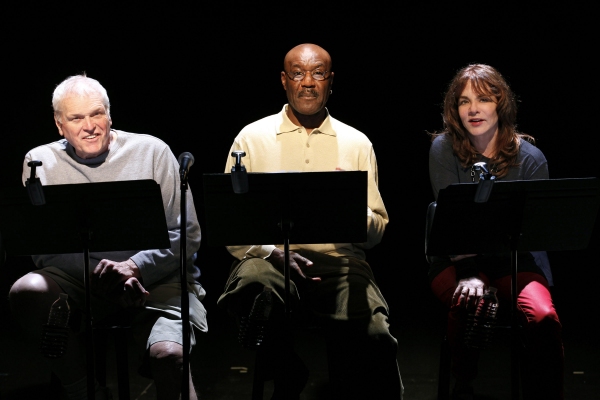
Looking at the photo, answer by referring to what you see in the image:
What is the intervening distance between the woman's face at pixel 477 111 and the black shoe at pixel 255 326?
4.54 ft

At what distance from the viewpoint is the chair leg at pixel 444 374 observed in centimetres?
320

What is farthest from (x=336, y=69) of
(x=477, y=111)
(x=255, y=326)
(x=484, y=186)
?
(x=255, y=326)

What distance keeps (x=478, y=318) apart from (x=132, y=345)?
265 centimetres

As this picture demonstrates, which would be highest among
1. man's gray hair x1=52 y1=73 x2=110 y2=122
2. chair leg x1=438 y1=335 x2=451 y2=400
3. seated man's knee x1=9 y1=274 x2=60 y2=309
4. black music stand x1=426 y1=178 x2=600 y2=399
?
man's gray hair x1=52 y1=73 x2=110 y2=122

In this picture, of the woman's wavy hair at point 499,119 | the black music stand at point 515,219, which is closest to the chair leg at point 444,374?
the black music stand at point 515,219

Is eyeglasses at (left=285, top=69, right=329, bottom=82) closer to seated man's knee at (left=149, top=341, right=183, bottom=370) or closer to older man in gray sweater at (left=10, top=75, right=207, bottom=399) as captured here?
older man in gray sweater at (left=10, top=75, right=207, bottom=399)

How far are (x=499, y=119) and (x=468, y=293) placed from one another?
97 cm

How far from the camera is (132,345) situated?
15.8 ft

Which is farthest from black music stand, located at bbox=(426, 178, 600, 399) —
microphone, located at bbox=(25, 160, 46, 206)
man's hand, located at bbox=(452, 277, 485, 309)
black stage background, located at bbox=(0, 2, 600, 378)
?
black stage background, located at bbox=(0, 2, 600, 378)

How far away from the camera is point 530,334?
3143mm

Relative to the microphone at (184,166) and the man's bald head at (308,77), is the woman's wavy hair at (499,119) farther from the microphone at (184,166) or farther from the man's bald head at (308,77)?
the microphone at (184,166)

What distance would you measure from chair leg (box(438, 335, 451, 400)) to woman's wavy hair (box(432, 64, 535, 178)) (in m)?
0.89

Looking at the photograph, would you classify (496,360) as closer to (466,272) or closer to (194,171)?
(466,272)

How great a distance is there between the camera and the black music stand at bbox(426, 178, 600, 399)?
9.24ft
